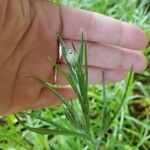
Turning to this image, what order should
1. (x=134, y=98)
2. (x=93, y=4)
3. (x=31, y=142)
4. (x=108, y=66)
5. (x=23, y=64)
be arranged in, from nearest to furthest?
(x=23, y=64) → (x=108, y=66) → (x=31, y=142) → (x=134, y=98) → (x=93, y=4)

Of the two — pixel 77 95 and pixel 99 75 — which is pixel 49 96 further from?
pixel 77 95

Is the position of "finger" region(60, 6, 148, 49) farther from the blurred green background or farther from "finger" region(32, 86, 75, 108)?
the blurred green background

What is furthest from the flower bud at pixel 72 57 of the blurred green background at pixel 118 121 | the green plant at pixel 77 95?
the blurred green background at pixel 118 121

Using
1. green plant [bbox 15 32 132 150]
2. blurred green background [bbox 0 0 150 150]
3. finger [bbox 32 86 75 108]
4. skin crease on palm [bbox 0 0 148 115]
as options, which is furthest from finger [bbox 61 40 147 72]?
green plant [bbox 15 32 132 150]

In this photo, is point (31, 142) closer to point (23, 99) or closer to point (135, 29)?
point (23, 99)

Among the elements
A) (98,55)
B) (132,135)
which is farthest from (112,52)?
(132,135)

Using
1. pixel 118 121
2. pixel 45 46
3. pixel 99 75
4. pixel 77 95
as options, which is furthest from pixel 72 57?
pixel 118 121
